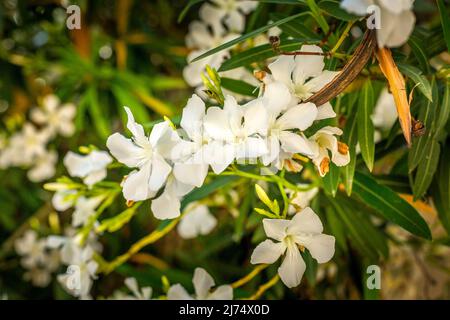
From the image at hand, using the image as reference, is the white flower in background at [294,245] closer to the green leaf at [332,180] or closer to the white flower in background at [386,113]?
the green leaf at [332,180]

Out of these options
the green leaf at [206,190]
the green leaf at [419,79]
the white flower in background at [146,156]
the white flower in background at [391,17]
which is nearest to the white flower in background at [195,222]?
Result: the green leaf at [206,190]

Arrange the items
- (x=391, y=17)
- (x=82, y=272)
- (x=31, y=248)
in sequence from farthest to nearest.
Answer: (x=31, y=248)
(x=82, y=272)
(x=391, y=17)

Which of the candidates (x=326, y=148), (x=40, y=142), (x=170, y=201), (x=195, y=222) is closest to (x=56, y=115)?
(x=40, y=142)

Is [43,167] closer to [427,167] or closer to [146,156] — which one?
[146,156]

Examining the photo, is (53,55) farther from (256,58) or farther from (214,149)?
(214,149)
